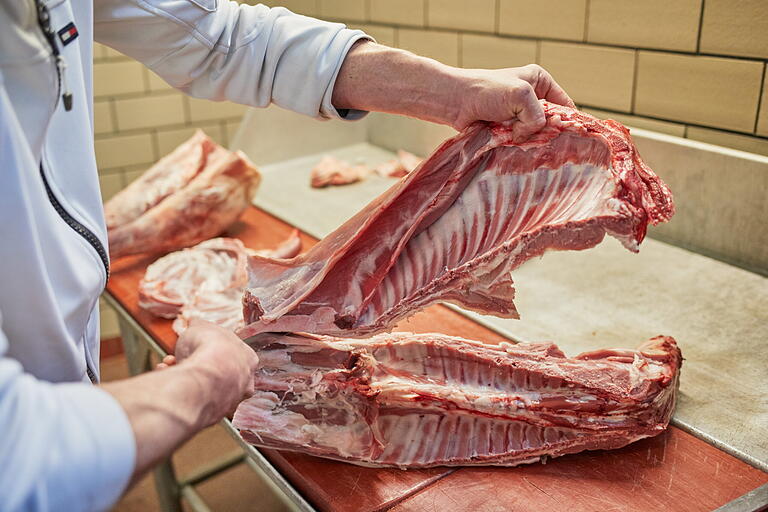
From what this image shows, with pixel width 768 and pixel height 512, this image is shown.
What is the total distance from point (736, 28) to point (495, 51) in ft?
3.44

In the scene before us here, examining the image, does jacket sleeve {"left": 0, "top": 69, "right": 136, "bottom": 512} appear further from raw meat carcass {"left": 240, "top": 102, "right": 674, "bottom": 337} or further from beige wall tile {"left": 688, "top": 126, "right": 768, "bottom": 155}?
beige wall tile {"left": 688, "top": 126, "right": 768, "bottom": 155}

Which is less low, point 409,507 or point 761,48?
point 761,48

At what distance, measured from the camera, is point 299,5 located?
3275mm

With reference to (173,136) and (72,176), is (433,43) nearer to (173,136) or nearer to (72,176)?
(173,136)

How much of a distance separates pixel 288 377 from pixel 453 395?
0.34m

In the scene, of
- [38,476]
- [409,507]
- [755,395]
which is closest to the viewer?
[38,476]

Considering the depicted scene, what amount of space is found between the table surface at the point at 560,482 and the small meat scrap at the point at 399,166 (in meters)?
1.80

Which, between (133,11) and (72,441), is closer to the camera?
(72,441)

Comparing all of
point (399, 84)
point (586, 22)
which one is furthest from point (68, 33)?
point (586, 22)

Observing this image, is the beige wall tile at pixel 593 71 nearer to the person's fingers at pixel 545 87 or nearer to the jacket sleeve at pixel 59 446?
the person's fingers at pixel 545 87

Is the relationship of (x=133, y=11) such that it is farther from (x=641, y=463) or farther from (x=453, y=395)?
(x=641, y=463)

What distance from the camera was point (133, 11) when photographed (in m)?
1.42

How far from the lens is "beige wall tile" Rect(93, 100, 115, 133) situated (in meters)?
4.00

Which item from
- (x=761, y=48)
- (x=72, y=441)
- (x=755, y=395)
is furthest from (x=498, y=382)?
(x=761, y=48)
